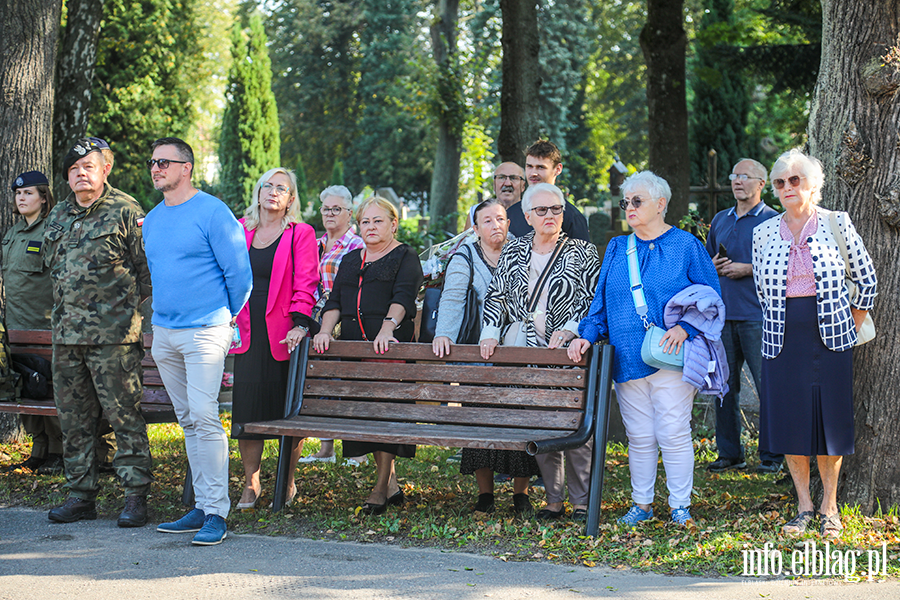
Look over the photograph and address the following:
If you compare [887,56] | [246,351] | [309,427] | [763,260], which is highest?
[887,56]

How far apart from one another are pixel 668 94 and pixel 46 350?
299 inches

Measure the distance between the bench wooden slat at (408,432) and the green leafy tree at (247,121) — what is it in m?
28.0

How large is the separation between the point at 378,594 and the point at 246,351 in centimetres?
213

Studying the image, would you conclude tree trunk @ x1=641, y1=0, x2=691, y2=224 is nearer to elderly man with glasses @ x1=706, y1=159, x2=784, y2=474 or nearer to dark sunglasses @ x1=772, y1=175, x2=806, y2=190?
elderly man with glasses @ x1=706, y1=159, x2=784, y2=474

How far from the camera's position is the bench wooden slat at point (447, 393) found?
4.91 m

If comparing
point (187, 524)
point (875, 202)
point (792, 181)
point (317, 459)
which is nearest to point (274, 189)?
point (187, 524)

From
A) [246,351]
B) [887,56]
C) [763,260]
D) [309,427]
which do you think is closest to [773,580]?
[763,260]

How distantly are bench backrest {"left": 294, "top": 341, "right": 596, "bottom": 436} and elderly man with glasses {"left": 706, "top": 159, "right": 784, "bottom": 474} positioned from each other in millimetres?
2273

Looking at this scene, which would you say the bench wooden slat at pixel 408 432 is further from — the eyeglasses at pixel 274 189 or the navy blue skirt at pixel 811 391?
Result: the eyeglasses at pixel 274 189

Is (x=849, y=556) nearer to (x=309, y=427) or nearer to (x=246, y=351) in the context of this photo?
(x=309, y=427)

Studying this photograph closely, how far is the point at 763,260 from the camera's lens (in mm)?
4719

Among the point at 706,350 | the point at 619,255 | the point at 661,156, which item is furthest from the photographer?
the point at 661,156

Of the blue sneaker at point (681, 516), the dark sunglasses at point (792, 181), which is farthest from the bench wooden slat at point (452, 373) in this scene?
the dark sunglasses at point (792, 181)

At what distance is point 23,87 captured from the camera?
769 centimetres
